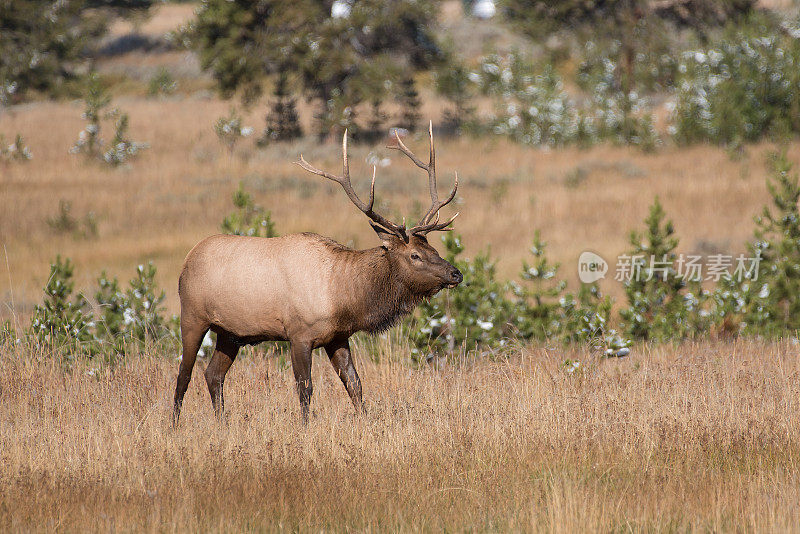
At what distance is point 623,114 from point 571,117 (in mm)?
1687

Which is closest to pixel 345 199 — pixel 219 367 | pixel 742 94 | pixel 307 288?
pixel 219 367

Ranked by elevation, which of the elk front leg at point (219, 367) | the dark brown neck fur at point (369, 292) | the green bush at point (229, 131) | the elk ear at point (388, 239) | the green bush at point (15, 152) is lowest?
the elk front leg at point (219, 367)

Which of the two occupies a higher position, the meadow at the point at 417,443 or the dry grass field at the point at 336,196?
the dry grass field at the point at 336,196

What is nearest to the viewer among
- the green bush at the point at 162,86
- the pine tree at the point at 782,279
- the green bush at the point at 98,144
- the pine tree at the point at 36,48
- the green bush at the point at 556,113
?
the pine tree at the point at 782,279

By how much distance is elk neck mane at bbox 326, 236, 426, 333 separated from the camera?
6.90 meters

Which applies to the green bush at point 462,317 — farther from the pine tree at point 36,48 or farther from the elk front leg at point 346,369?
the pine tree at point 36,48

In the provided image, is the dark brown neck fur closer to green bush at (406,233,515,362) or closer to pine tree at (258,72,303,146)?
green bush at (406,233,515,362)

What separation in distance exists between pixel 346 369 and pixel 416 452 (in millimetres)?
1169

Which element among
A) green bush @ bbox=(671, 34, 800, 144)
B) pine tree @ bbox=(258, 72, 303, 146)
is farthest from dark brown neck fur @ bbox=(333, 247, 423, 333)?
pine tree @ bbox=(258, 72, 303, 146)

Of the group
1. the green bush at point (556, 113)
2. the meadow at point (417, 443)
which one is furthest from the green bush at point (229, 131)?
the meadow at point (417, 443)

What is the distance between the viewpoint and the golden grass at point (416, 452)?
519 centimetres

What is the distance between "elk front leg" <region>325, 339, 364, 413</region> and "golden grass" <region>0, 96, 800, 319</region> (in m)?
6.57

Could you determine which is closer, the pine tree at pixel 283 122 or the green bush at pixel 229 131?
the green bush at pixel 229 131

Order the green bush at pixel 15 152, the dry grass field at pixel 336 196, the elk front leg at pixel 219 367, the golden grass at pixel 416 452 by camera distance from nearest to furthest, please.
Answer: the golden grass at pixel 416 452, the elk front leg at pixel 219 367, the dry grass field at pixel 336 196, the green bush at pixel 15 152
